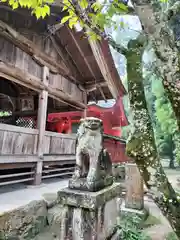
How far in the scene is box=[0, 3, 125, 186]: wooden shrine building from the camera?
5.34m

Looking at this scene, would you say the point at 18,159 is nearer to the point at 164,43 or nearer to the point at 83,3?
the point at 83,3

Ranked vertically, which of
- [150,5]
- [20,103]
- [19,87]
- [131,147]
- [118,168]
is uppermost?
[19,87]

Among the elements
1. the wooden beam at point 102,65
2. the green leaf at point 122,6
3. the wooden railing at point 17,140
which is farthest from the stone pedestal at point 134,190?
the green leaf at point 122,6

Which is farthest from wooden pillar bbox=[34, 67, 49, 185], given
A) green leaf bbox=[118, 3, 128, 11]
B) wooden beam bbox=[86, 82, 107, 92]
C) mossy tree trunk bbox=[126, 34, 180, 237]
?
mossy tree trunk bbox=[126, 34, 180, 237]

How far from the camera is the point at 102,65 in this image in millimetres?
7559

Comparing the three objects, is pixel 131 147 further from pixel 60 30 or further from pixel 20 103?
pixel 20 103

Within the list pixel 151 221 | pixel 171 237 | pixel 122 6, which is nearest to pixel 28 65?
pixel 122 6

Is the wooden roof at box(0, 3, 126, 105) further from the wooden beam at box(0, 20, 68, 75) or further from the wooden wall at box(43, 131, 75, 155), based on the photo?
the wooden wall at box(43, 131, 75, 155)

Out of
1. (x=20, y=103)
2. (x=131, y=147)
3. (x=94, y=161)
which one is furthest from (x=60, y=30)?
(x=131, y=147)

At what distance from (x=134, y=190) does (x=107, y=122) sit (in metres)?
9.53

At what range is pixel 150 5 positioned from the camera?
151 centimetres

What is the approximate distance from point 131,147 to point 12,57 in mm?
4989

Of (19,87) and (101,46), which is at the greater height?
(101,46)

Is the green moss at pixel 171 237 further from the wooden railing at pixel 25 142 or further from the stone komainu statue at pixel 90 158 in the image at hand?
the wooden railing at pixel 25 142
